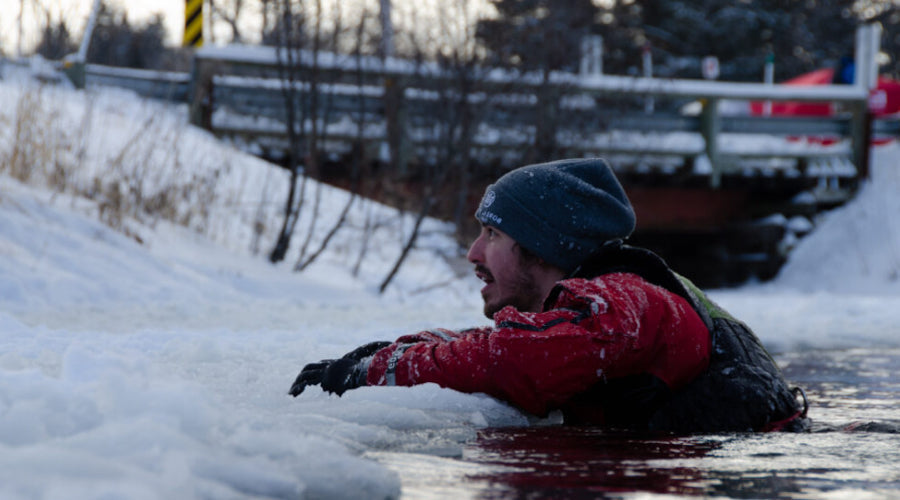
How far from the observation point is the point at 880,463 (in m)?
1.99

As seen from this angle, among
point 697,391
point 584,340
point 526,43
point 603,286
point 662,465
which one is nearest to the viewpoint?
point 662,465

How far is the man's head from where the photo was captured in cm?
254

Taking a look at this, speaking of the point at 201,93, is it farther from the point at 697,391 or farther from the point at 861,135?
the point at 861,135

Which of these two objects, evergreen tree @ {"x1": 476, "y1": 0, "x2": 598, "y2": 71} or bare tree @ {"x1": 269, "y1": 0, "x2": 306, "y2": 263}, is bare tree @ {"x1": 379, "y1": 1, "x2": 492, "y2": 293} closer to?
evergreen tree @ {"x1": 476, "y1": 0, "x2": 598, "y2": 71}

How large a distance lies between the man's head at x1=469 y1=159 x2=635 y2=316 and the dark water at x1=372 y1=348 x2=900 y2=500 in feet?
1.39

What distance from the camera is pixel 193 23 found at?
12.3 m

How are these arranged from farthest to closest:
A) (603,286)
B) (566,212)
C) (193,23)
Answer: (193,23) < (566,212) < (603,286)

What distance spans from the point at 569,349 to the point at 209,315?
3.87m

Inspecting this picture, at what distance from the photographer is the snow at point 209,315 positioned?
5.06 ft

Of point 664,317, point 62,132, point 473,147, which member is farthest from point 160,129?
point 664,317

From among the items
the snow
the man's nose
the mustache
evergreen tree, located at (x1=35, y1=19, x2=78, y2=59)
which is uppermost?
evergreen tree, located at (x1=35, y1=19, x2=78, y2=59)

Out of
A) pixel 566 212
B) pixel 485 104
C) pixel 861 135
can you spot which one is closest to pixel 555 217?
pixel 566 212

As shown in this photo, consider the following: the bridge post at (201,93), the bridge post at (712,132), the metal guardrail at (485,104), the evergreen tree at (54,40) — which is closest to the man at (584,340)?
the metal guardrail at (485,104)

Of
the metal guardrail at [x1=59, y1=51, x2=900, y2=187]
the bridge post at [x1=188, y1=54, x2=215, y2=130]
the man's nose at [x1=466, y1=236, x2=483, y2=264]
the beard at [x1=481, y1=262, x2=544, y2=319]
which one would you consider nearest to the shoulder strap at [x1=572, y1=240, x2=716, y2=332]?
the beard at [x1=481, y1=262, x2=544, y2=319]
